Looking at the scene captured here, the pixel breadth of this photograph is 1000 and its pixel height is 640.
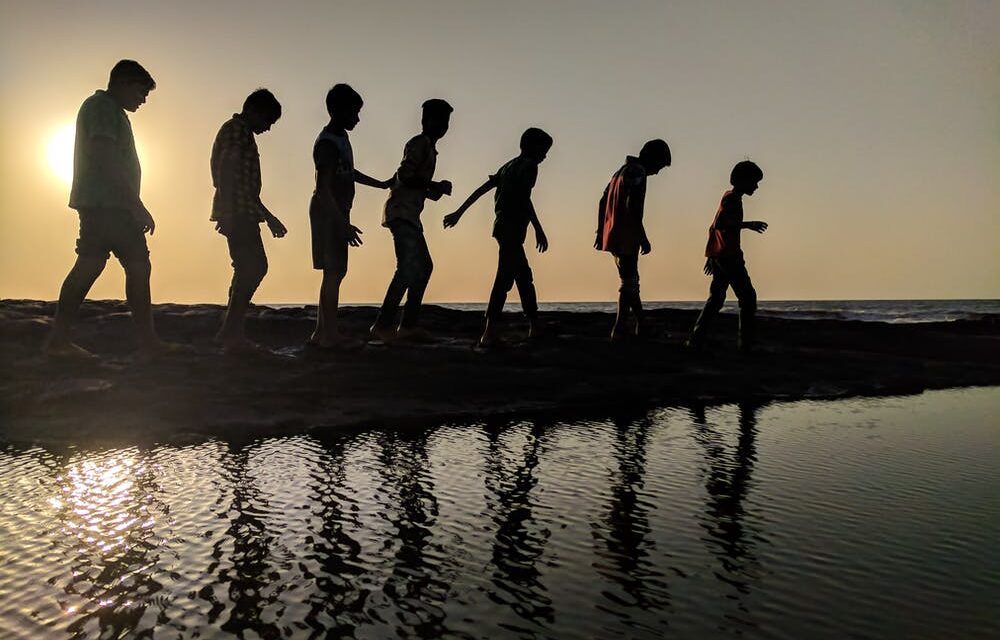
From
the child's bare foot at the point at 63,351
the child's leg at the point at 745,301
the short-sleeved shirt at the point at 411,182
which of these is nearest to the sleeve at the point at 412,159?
the short-sleeved shirt at the point at 411,182

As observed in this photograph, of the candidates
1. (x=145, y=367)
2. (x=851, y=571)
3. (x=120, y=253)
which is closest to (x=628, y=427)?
(x=851, y=571)

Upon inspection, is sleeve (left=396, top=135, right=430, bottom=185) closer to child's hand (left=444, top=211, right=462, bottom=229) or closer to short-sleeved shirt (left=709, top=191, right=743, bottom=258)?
child's hand (left=444, top=211, right=462, bottom=229)

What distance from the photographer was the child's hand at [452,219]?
7.10 m

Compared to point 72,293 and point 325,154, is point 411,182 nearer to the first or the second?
point 325,154

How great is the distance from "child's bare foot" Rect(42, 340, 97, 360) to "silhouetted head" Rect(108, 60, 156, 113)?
1.87 metres

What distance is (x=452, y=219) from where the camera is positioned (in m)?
7.14

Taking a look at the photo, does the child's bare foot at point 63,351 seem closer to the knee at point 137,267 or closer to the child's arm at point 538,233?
the knee at point 137,267

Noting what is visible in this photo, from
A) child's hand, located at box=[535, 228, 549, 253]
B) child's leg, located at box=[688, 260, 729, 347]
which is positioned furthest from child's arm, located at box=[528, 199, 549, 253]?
child's leg, located at box=[688, 260, 729, 347]

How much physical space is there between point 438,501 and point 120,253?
4.11m

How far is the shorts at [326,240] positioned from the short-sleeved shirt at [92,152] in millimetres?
1510

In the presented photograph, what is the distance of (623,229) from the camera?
795 centimetres

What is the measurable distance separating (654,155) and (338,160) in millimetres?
3429

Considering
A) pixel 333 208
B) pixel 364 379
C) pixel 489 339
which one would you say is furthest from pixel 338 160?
pixel 489 339

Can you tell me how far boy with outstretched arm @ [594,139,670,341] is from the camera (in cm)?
791
